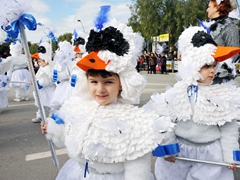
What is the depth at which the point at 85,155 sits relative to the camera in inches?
68.4

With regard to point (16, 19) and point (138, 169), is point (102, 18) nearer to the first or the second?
point (16, 19)

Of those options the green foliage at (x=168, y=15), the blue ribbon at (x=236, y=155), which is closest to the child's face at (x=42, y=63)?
the blue ribbon at (x=236, y=155)

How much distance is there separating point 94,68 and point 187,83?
41.1 inches

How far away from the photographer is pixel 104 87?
5.92ft

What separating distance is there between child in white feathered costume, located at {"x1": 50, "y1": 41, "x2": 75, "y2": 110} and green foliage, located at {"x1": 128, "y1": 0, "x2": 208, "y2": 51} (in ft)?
71.9

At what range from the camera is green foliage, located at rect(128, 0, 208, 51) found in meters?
27.4

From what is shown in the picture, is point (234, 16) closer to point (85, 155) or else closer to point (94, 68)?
point (94, 68)

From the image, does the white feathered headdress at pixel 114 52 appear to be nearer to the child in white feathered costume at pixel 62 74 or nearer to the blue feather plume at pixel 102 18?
the blue feather plume at pixel 102 18

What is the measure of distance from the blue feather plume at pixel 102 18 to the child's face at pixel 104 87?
0.30 m

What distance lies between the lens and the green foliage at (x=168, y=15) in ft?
90.0

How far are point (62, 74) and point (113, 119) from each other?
173 inches

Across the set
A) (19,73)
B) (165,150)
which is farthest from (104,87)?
(19,73)

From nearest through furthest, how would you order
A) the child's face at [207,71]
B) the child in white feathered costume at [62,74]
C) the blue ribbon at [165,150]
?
the blue ribbon at [165,150], the child's face at [207,71], the child in white feathered costume at [62,74]

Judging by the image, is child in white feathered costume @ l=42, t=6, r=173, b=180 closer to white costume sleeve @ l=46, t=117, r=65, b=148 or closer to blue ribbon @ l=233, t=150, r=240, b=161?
white costume sleeve @ l=46, t=117, r=65, b=148
